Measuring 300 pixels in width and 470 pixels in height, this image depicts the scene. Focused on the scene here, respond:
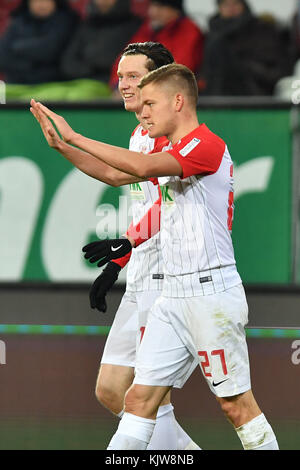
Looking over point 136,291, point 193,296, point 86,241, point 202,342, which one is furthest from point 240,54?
point 202,342

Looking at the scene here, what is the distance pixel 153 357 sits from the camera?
4.00 m

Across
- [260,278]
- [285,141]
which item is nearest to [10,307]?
[260,278]

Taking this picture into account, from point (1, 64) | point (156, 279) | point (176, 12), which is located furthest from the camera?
point (1, 64)

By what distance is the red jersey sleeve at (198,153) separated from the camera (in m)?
3.88

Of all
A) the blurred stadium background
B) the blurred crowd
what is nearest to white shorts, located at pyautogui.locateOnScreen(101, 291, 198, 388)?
the blurred stadium background

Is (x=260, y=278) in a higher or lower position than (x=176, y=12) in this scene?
lower

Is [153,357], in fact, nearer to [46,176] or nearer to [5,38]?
[46,176]

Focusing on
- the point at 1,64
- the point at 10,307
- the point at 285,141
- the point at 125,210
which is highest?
the point at 1,64

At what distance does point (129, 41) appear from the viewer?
802cm

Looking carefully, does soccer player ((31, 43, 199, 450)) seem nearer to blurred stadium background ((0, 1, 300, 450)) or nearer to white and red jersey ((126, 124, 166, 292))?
white and red jersey ((126, 124, 166, 292))

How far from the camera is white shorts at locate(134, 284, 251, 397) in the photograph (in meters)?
3.97

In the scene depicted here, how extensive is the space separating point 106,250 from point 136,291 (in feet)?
1.15

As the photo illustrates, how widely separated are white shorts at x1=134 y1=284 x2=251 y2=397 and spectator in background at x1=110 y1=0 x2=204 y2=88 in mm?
3879
